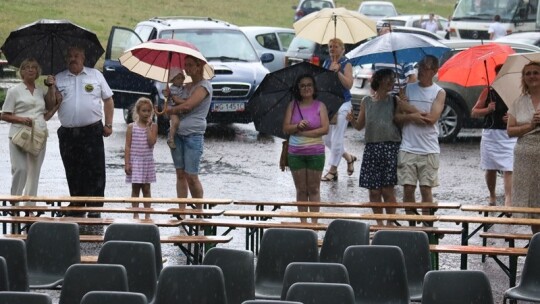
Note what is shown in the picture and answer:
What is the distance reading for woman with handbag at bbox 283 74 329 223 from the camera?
1284 centimetres

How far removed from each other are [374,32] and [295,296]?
268 inches

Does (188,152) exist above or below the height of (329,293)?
above

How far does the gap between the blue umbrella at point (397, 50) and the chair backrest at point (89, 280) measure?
16.4ft

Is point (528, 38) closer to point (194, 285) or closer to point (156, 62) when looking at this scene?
point (156, 62)

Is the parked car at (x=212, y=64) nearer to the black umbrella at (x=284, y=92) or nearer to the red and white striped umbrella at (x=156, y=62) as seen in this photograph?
the red and white striped umbrella at (x=156, y=62)

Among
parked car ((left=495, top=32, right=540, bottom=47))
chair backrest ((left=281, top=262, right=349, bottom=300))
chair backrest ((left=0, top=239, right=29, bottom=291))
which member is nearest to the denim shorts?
chair backrest ((left=0, top=239, right=29, bottom=291))

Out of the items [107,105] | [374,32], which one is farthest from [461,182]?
[107,105]

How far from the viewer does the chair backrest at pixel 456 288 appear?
27.9ft

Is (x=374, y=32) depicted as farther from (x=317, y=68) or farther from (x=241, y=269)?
(x=241, y=269)

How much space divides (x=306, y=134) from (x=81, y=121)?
92.3 inches

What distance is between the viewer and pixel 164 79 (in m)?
13.9

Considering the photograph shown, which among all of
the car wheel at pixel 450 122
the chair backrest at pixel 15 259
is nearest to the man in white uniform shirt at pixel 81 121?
the chair backrest at pixel 15 259

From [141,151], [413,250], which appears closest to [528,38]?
[141,151]

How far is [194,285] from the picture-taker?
332 inches
